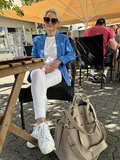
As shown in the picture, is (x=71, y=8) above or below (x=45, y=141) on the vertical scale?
above

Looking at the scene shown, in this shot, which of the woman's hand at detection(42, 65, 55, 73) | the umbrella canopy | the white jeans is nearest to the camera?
the white jeans

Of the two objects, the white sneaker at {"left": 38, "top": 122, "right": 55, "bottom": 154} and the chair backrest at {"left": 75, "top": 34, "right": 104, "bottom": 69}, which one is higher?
the chair backrest at {"left": 75, "top": 34, "right": 104, "bottom": 69}

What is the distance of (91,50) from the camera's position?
3.17m

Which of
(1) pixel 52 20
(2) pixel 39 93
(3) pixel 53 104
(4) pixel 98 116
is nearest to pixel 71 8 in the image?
(1) pixel 52 20

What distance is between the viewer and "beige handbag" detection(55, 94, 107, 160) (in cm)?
113

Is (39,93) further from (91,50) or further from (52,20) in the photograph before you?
(91,50)

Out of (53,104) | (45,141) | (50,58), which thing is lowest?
(53,104)

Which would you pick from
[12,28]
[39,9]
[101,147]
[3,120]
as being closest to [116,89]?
[101,147]

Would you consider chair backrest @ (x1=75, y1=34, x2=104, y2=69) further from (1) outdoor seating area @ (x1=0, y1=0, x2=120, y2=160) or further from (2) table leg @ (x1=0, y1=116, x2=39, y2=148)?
(2) table leg @ (x1=0, y1=116, x2=39, y2=148)

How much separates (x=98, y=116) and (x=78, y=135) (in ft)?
3.58

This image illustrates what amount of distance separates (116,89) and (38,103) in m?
2.60

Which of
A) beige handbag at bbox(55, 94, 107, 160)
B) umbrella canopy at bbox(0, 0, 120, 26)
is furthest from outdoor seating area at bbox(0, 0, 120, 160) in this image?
umbrella canopy at bbox(0, 0, 120, 26)

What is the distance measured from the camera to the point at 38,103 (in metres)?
1.30

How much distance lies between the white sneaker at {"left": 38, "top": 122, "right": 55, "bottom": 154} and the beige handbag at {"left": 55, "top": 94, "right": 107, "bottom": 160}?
0.12m
